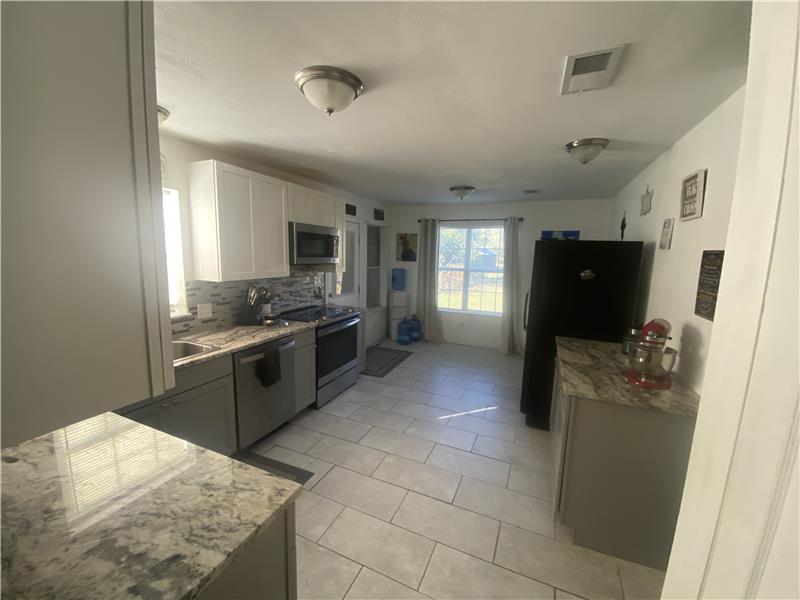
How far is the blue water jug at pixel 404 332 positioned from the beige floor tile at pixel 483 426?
2359 mm

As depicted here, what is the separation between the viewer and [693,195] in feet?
6.02

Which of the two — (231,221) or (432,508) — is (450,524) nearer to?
(432,508)

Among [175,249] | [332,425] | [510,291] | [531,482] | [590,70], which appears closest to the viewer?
[590,70]

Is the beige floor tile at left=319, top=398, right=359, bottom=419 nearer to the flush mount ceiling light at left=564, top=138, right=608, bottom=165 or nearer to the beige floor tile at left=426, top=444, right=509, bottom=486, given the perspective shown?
the beige floor tile at left=426, top=444, right=509, bottom=486

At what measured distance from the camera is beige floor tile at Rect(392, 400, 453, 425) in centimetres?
305

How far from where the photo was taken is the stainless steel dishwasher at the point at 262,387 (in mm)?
2328

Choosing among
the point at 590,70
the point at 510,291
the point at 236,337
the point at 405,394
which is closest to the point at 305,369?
the point at 236,337

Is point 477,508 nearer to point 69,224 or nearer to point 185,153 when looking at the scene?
point 69,224

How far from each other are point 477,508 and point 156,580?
1.83 meters

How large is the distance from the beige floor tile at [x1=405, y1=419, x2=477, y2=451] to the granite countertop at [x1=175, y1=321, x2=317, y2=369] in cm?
134

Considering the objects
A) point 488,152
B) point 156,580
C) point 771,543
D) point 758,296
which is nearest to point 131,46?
point 156,580

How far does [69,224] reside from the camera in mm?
473

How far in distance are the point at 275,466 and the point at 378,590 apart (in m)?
1.18

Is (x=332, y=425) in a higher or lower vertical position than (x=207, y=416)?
lower
